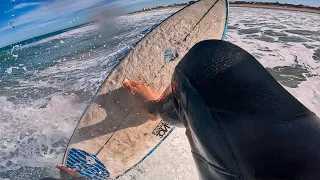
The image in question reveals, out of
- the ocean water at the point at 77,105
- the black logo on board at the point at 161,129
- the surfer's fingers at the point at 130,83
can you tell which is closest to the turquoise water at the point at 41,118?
the ocean water at the point at 77,105

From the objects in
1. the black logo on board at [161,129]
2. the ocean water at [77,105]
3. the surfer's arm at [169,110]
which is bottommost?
the ocean water at [77,105]

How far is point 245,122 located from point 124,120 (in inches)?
107

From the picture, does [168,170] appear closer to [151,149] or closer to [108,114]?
[151,149]

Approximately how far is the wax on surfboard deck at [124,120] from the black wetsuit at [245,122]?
2.29 meters

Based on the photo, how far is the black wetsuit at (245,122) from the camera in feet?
2.98

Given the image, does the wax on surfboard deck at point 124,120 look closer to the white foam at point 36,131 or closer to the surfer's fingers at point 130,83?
the surfer's fingers at point 130,83

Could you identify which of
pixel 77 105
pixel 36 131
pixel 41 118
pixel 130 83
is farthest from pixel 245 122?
pixel 77 105

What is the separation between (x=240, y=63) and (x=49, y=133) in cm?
509

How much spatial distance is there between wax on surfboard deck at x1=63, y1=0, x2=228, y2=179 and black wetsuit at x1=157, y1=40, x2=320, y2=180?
229cm

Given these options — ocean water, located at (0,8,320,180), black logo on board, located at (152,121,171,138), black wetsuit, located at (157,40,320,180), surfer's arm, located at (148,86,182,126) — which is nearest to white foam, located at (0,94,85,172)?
ocean water, located at (0,8,320,180)

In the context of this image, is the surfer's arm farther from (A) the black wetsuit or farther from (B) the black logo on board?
(B) the black logo on board

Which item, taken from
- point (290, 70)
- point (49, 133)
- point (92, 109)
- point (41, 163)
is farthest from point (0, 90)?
point (290, 70)

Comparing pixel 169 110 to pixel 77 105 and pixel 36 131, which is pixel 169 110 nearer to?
pixel 36 131

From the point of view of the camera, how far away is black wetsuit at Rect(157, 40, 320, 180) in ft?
2.98
